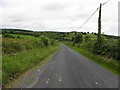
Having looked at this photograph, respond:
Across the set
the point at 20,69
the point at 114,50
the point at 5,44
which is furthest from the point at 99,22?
the point at 20,69

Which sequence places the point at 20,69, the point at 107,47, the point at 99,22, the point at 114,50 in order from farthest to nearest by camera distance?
the point at 99,22
the point at 107,47
the point at 114,50
the point at 20,69

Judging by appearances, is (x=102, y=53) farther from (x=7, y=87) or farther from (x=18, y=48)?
(x=7, y=87)

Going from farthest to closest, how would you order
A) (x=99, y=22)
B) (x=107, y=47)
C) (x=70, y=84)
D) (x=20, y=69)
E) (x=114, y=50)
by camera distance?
(x=99, y=22) → (x=107, y=47) → (x=114, y=50) → (x=20, y=69) → (x=70, y=84)

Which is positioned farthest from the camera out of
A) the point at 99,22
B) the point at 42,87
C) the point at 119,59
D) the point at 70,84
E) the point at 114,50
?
the point at 99,22

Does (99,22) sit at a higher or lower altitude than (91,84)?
higher

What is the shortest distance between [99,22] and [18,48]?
13.6 meters

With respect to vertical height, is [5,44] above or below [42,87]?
above

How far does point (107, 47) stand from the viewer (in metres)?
24.9

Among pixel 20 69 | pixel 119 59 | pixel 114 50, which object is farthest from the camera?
pixel 114 50

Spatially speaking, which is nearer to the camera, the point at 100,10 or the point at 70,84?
the point at 70,84

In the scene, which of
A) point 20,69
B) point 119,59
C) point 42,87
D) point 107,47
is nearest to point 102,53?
point 107,47

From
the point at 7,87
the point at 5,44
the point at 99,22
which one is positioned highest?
the point at 99,22

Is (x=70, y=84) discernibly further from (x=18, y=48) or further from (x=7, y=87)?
(x=18, y=48)

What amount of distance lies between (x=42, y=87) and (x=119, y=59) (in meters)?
12.0
